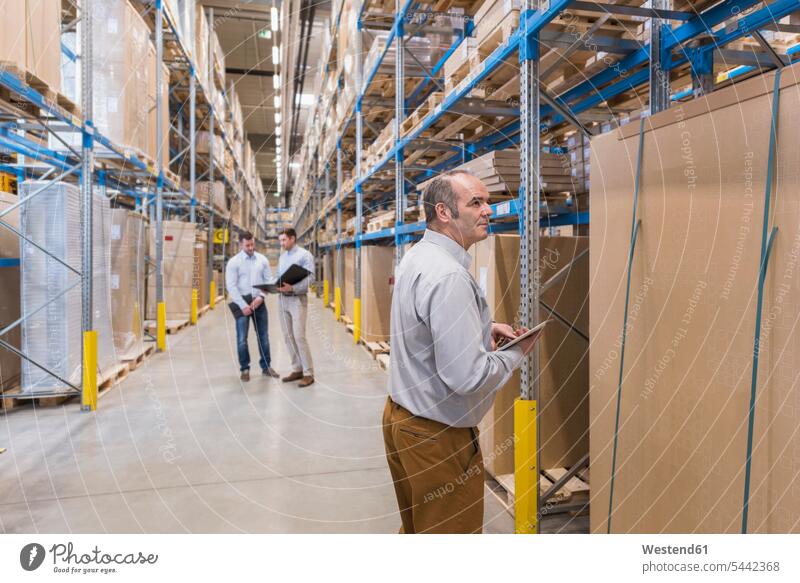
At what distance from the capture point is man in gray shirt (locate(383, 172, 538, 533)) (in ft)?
6.17

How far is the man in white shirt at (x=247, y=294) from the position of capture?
671 cm

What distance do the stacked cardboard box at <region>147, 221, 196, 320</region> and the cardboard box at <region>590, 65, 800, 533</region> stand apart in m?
9.40

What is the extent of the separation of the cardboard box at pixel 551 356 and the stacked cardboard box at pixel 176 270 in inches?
325

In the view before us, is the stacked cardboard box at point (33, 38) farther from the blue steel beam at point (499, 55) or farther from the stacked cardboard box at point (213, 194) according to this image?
the stacked cardboard box at point (213, 194)

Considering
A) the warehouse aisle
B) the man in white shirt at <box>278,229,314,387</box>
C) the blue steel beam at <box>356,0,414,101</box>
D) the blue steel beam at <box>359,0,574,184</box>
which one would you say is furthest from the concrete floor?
the blue steel beam at <box>356,0,414,101</box>

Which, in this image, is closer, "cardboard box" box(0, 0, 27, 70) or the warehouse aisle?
the warehouse aisle

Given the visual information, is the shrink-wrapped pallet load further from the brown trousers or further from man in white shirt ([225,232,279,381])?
the brown trousers

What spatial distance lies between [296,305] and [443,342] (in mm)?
4727

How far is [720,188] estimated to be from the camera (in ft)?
6.02

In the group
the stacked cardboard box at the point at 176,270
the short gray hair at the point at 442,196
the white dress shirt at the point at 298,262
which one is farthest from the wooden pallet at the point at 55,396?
the short gray hair at the point at 442,196

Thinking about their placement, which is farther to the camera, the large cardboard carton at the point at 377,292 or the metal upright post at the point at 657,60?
the large cardboard carton at the point at 377,292
